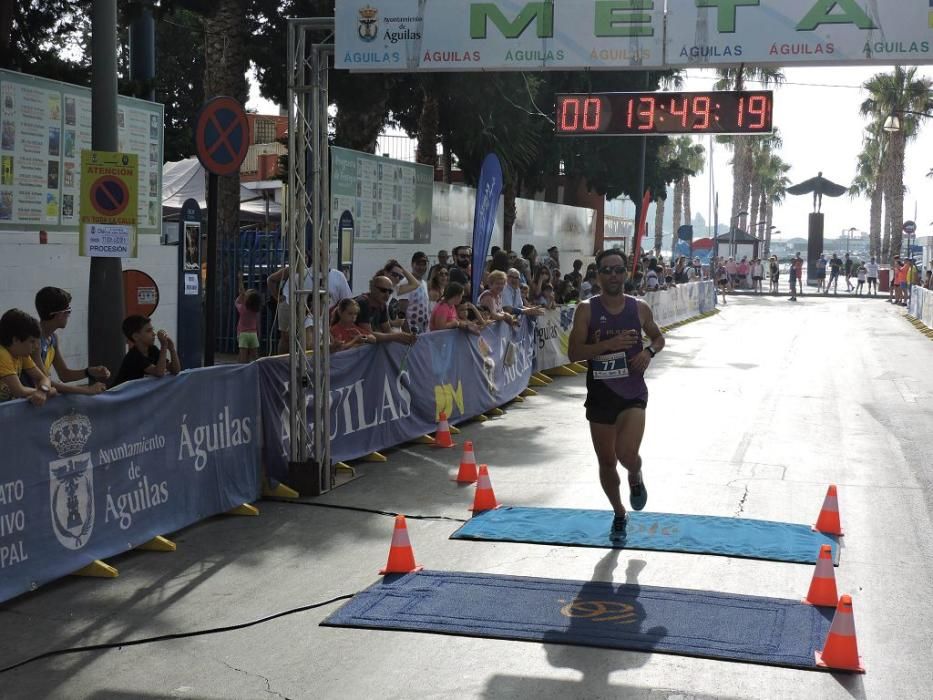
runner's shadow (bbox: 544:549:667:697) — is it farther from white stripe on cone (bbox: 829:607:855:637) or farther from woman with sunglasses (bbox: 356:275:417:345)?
woman with sunglasses (bbox: 356:275:417:345)

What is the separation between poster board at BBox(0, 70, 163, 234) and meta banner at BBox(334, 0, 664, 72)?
170 inches

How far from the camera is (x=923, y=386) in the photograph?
62.5ft

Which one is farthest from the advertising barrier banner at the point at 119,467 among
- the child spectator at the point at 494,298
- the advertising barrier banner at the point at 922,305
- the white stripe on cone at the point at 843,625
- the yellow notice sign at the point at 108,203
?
the advertising barrier banner at the point at 922,305

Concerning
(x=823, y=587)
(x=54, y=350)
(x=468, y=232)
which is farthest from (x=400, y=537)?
(x=468, y=232)

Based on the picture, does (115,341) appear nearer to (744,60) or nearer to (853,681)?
(744,60)

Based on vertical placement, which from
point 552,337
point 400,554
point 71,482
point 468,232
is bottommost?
point 400,554

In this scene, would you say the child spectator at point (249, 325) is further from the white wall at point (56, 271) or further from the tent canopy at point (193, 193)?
the tent canopy at point (193, 193)

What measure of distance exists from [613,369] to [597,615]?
83.8 inches

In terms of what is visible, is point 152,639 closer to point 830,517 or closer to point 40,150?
point 830,517

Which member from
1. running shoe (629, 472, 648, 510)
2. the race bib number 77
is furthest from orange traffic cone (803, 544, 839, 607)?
the race bib number 77

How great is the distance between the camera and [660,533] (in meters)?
8.84

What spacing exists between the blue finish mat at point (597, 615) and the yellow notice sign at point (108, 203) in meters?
4.01

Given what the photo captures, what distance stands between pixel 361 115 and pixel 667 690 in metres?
17.6

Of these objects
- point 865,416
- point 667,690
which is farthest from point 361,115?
point 667,690
